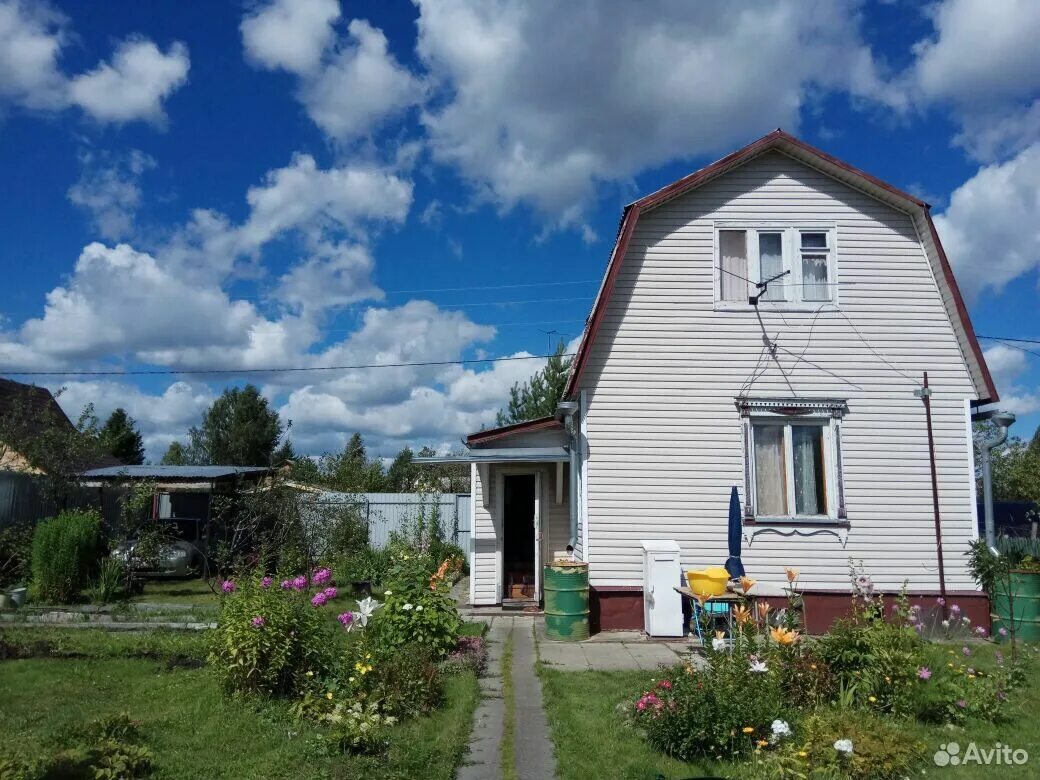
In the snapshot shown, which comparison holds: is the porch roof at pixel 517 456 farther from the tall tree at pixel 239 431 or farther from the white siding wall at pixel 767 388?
the tall tree at pixel 239 431

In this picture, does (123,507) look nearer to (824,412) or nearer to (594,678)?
(594,678)

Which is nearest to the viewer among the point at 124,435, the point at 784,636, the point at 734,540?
the point at 784,636

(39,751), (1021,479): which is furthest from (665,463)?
(1021,479)

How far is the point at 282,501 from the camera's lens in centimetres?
1648

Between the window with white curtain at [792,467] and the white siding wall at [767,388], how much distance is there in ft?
1.04

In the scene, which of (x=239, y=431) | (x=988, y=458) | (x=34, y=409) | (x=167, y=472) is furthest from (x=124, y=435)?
(x=988, y=458)

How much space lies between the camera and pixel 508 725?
6.72m

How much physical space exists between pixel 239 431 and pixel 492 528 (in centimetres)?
3760

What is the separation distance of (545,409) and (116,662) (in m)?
23.4

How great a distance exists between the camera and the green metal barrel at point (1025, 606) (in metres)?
10.8

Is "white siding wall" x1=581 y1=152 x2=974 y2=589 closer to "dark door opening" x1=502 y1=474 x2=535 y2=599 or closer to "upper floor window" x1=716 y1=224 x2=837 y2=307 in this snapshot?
"upper floor window" x1=716 y1=224 x2=837 y2=307

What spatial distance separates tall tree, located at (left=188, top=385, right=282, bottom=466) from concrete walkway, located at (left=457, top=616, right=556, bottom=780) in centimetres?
4133

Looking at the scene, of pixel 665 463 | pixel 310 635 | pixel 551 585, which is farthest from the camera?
pixel 665 463

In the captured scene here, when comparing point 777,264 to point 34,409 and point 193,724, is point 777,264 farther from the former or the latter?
point 34,409
